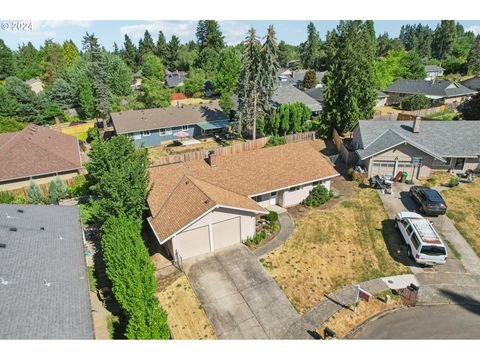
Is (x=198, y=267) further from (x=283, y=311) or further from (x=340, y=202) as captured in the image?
(x=340, y=202)

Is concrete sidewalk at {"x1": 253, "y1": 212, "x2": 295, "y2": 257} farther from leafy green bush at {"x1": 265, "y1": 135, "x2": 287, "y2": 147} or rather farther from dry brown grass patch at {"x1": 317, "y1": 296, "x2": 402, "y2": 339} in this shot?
leafy green bush at {"x1": 265, "y1": 135, "x2": 287, "y2": 147}

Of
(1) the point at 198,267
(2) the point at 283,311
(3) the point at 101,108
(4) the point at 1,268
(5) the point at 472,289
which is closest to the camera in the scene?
(4) the point at 1,268

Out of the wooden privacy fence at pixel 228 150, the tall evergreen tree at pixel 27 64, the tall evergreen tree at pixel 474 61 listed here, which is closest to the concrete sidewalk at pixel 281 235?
the wooden privacy fence at pixel 228 150

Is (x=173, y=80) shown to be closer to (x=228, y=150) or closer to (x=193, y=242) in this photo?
(x=228, y=150)

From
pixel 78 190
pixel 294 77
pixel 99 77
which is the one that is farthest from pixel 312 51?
pixel 78 190

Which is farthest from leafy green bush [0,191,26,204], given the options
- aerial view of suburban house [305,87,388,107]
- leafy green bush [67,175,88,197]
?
aerial view of suburban house [305,87,388,107]

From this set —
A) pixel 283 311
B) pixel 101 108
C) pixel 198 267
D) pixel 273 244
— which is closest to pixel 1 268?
pixel 198 267
